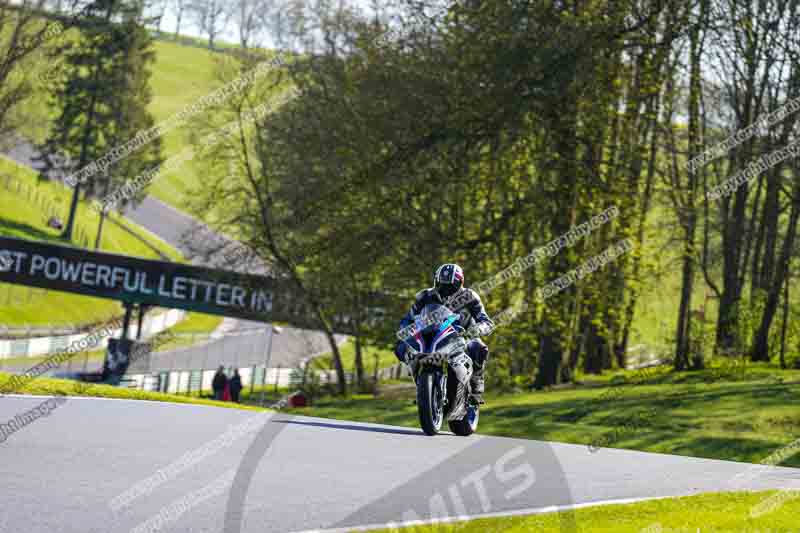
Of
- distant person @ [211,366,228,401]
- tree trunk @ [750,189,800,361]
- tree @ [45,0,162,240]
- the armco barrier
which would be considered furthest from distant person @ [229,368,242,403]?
tree @ [45,0,162,240]

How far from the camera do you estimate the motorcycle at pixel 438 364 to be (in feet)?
39.7

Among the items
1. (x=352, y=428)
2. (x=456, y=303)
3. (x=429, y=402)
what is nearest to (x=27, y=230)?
(x=352, y=428)

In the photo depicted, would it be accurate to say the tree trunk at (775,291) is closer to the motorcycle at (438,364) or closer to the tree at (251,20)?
the motorcycle at (438,364)

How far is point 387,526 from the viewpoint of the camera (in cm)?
712

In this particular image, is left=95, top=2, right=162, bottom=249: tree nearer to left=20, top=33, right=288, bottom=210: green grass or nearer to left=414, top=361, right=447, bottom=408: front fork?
left=20, top=33, right=288, bottom=210: green grass

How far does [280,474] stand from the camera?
29.9 ft

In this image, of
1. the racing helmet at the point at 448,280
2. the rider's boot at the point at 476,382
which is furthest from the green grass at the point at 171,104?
the racing helmet at the point at 448,280

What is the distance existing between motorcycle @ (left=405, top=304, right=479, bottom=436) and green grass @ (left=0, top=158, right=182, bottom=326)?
4696 cm

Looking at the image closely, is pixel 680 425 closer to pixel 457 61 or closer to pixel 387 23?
pixel 457 61

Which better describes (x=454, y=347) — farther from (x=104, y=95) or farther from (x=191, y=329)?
Answer: (x=104, y=95)

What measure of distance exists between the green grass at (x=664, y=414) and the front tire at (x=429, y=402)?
5.68 m

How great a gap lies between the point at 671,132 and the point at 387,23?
9132 millimetres

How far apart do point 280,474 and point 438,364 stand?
3.43m

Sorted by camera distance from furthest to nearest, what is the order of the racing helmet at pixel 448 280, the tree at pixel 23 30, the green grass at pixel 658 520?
the tree at pixel 23 30 → the racing helmet at pixel 448 280 → the green grass at pixel 658 520
